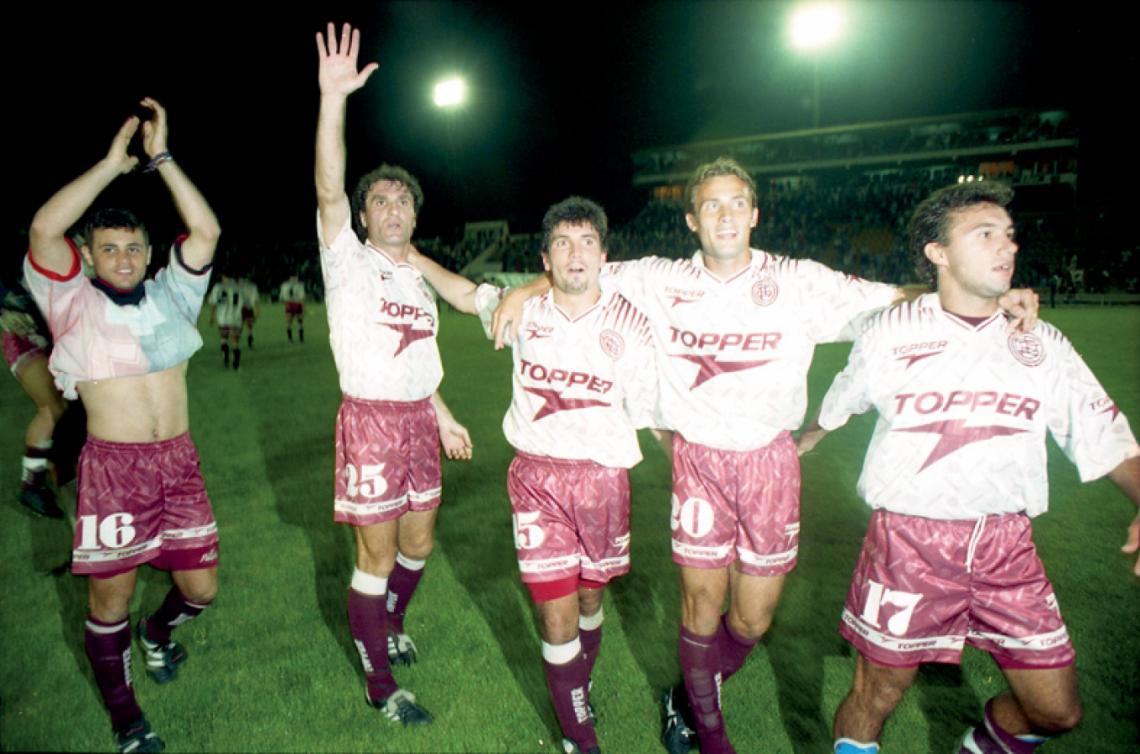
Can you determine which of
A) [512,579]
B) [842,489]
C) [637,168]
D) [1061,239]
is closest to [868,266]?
[1061,239]

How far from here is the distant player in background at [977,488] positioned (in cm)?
252

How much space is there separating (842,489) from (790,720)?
12.1 feet

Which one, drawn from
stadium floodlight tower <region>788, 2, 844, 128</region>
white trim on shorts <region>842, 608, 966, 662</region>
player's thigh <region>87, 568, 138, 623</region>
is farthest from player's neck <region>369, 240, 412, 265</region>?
stadium floodlight tower <region>788, 2, 844, 128</region>

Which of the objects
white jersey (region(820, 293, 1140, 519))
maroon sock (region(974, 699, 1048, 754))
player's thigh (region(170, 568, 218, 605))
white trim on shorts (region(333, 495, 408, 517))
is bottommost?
maroon sock (region(974, 699, 1048, 754))

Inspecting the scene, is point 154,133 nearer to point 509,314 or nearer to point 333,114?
point 333,114

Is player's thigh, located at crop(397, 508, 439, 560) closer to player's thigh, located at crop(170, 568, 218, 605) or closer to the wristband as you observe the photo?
player's thigh, located at crop(170, 568, 218, 605)

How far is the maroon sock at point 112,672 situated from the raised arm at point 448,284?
2.21 metres

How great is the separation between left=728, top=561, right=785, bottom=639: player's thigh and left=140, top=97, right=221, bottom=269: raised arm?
2956 millimetres

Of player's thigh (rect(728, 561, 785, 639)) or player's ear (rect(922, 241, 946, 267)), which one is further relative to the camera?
player's thigh (rect(728, 561, 785, 639))

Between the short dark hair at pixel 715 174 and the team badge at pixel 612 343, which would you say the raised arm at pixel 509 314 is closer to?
the team badge at pixel 612 343

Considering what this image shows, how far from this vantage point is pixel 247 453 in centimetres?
802

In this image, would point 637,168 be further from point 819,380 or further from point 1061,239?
point 819,380

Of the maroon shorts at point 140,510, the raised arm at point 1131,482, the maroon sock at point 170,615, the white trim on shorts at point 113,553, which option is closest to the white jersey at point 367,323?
the maroon shorts at point 140,510

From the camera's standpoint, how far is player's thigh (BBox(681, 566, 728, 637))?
3.17 m
